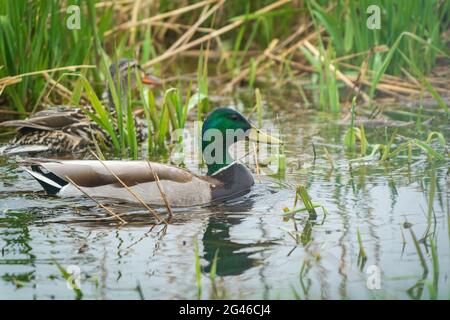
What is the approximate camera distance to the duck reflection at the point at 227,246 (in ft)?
17.1

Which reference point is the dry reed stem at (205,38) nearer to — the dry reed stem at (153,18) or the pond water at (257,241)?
the dry reed stem at (153,18)

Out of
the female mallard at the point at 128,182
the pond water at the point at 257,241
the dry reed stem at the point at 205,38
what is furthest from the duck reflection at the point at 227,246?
the dry reed stem at the point at 205,38

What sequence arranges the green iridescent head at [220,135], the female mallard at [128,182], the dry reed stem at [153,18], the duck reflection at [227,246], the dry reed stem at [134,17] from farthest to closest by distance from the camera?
1. the dry reed stem at [134,17]
2. the dry reed stem at [153,18]
3. the green iridescent head at [220,135]
4. the female mallard at [128,182]
5. the duck reflection at [227,246]

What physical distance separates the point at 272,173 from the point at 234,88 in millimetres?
3338

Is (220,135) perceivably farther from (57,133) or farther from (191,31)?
(191,31)

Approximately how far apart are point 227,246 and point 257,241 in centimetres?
18

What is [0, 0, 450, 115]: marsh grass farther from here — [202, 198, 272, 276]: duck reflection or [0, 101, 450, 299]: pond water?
[202, 198, 272, 276]: duck reflection

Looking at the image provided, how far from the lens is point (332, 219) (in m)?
6.11

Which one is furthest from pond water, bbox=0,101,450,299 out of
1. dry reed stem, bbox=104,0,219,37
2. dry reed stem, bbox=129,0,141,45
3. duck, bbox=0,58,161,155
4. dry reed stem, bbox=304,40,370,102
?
dry reed stem, bbox=129,0,141,45

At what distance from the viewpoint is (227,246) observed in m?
5.61

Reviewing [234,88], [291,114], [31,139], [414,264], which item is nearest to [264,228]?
[414,264]

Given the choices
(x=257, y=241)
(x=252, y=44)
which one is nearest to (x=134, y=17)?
(x=252, y=44)

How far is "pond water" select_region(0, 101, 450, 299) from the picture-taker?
4.86 metres
